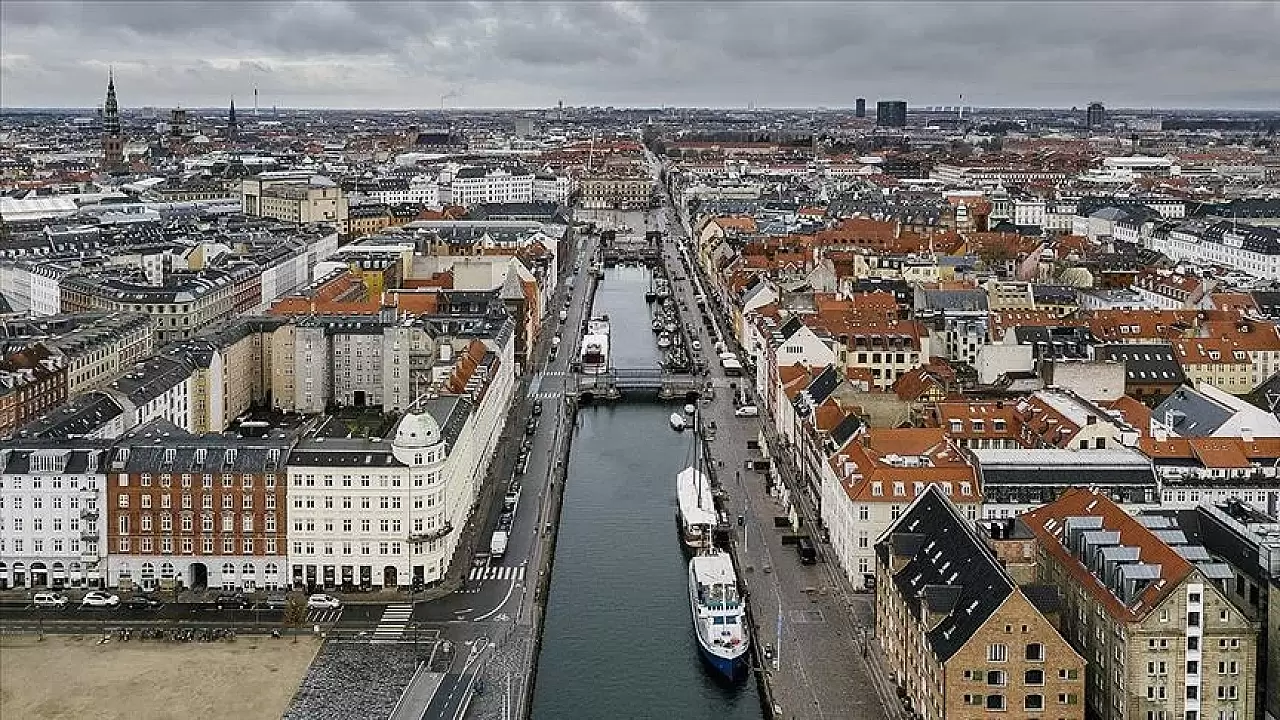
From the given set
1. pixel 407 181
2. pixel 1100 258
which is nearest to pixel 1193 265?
pixel 1100 258

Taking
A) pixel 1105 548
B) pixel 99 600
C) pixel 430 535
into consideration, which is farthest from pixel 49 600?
pixel 1105 548

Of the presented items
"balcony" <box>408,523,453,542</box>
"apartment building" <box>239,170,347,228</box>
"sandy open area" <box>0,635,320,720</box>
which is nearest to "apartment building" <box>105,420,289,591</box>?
"balcony" <box>408,523,453,542</box>

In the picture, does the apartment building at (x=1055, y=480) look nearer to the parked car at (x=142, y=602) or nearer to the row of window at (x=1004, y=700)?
the row of window at (x=1004, y=700)

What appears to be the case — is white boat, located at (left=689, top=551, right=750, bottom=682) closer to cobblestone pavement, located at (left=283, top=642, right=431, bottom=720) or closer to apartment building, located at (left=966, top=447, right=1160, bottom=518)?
cobblestone pavement, located at (left=283, top=642, right=431, bottom=720)

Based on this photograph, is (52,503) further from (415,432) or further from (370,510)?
(415,432)

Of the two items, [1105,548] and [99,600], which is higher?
[1105,548]
